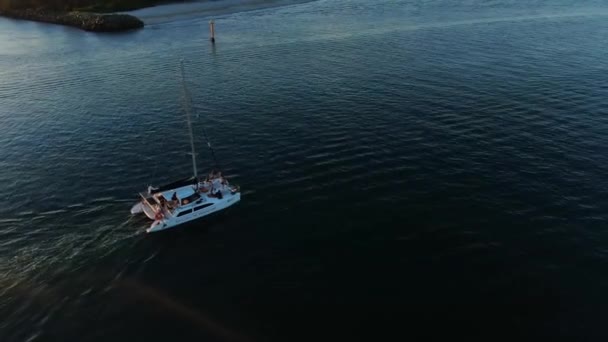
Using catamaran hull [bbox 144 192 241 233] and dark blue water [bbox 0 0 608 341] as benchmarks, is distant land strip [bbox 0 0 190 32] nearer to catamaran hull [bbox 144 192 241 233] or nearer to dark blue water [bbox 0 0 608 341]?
dark blue water [bbox 0 0 608 341]

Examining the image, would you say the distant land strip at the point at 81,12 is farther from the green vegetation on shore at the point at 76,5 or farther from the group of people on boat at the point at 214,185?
the group of people on boat at the point at 214,185

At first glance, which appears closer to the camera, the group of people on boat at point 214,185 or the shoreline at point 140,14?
the group of people on boat at point 214,185

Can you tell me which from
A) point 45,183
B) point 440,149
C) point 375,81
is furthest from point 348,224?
point 375,81

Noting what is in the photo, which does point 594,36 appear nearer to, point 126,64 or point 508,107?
point 508,107

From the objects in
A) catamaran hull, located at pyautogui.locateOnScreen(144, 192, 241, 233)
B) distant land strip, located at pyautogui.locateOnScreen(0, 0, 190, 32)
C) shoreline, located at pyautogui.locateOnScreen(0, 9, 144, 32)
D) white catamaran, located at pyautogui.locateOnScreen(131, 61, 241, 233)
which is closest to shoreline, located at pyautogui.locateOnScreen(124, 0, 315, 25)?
distant land strip, located at pyautogui.locateOnScreen(0, 0, 190, 32)

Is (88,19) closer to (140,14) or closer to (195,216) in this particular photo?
(140,14)

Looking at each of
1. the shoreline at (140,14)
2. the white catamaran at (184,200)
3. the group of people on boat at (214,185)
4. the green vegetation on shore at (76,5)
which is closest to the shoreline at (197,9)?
the shoreline at (140,14)
